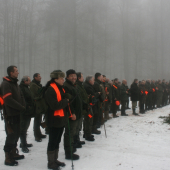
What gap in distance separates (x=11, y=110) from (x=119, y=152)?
2902mm

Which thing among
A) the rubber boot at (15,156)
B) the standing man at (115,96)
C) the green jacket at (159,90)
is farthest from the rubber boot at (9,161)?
the green jacket at (159,90)

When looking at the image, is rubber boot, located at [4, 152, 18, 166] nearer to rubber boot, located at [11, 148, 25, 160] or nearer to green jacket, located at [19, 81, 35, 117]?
rubber boot, located at [11, 148, 25, 160]

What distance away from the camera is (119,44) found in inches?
1163

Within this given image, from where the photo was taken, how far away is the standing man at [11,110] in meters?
3.76

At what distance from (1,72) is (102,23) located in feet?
65.1

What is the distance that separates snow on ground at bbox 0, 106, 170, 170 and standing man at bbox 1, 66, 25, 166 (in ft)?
1.27

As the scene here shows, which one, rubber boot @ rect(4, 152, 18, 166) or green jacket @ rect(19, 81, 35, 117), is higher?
green jacket @ rect(19, 81, 35, 117)

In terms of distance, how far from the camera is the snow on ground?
152 inches

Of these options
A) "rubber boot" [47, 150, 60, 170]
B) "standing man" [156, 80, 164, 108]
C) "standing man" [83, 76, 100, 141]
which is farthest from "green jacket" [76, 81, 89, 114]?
"standing man" [156, 80, 164, 108]

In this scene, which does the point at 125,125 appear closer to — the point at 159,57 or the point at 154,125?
the point at 154,125

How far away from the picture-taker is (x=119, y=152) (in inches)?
183

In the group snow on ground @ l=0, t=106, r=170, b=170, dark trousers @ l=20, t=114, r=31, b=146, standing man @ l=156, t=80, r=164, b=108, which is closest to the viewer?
snow on ground @ l=0, t=106, r=170, b=170

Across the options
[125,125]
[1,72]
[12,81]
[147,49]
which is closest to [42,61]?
[1,72]

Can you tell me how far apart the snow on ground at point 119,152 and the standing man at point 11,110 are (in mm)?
387
